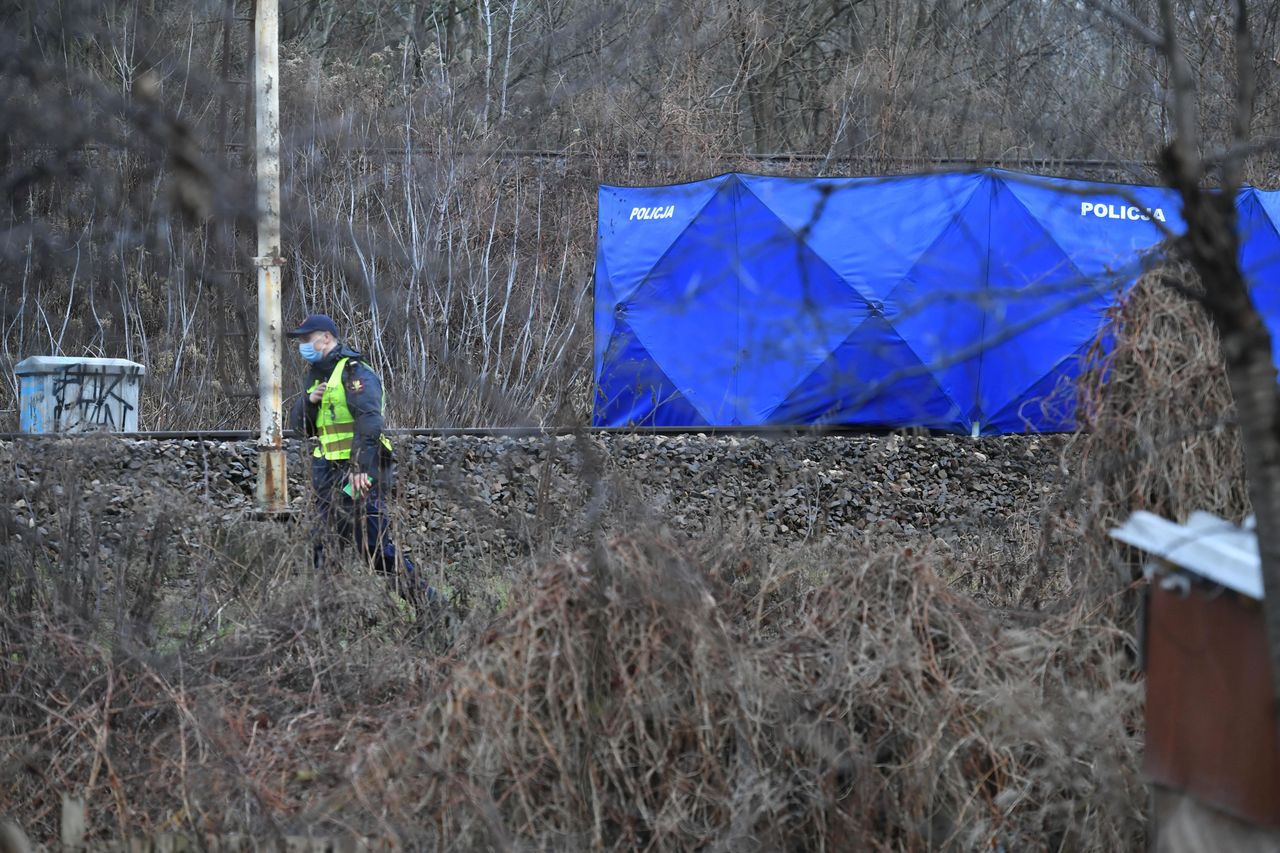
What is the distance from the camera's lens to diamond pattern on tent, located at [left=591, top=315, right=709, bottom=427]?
48.5 ft

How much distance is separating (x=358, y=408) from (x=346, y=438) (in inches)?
8.4

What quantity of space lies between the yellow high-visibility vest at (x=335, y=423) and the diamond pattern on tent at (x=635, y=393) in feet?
19.9

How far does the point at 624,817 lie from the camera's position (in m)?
4.93

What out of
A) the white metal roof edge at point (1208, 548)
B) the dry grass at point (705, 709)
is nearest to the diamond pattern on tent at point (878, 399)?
the dry grass at point (705, 709)

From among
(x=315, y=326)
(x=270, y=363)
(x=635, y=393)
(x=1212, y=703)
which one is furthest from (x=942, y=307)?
(x=1212, y=703)

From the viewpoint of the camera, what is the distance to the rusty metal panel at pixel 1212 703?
3705 millimetres

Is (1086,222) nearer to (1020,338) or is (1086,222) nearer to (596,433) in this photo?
(1020,338)

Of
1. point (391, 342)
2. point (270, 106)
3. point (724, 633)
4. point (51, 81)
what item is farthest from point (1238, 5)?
point (391, 342)

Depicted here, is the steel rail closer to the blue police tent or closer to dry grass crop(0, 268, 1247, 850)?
the blue police tent

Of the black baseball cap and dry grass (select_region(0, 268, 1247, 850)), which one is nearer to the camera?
dry grass (select_region(0, 268, 1247, 850))

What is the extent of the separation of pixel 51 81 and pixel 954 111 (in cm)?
2038

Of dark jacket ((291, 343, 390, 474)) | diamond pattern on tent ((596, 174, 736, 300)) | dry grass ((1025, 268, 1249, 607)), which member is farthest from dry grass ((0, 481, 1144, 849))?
diamond pattern on tent ((596, 174, 736, 300))

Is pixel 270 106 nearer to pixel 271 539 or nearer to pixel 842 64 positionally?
pixel 271 539

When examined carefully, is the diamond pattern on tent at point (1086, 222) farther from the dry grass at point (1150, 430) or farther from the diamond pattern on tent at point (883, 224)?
the dry grass at point (1150, 430)
